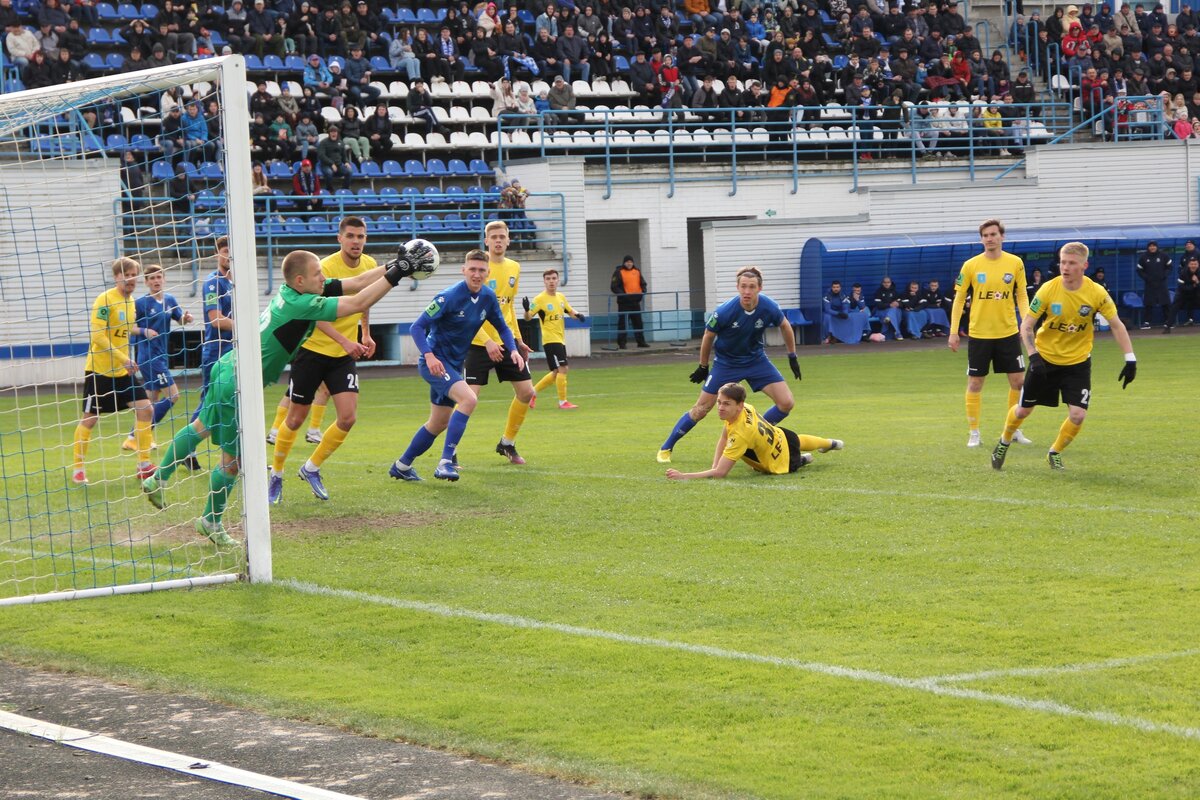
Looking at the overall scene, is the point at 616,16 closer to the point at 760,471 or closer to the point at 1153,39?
the point at 1153,39

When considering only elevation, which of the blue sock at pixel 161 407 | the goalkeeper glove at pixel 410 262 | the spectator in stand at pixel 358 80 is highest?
the spectator in stand at pixel 358 80

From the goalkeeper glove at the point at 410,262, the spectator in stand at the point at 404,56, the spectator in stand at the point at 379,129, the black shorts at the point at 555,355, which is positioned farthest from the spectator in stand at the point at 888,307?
the goalkeeper glove at the point at 410,262

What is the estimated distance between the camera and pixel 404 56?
3459 centimetres

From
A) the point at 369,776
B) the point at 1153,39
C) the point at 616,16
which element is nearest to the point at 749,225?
the point at 616,16

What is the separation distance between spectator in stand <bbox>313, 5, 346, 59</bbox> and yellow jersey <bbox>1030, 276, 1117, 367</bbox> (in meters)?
24.6

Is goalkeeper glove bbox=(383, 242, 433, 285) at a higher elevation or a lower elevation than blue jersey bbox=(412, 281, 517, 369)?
higher

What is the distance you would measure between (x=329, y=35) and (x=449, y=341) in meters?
22.9

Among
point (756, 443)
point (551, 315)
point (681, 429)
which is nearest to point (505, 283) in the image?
point (681, 429)

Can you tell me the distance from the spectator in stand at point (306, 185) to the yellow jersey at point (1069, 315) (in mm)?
20675

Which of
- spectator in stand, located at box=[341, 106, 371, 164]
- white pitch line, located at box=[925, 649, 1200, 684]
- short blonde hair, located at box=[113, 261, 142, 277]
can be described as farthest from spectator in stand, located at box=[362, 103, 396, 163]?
white pitch line, located at box=[925, 649, 1200, 684]

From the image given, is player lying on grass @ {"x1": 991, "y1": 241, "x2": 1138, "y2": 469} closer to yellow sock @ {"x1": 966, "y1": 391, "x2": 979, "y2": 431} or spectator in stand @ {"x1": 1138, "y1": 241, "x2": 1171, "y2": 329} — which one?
yellow sock @ {"x1": 966, "y1": 391, "x2": 979, "y2": 431}

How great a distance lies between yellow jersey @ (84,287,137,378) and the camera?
13.4m

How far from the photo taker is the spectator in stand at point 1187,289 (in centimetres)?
3391

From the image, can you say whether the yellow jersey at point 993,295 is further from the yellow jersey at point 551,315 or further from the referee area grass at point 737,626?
the yellow jersey at point 551,315
